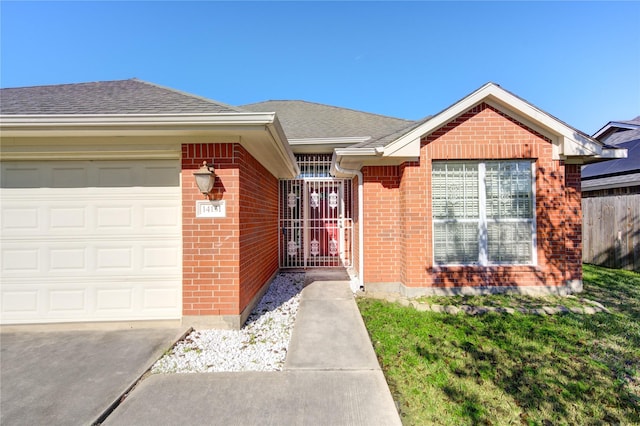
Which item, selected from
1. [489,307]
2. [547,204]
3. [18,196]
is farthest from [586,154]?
[18,196]

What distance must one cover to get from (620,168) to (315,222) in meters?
10.9

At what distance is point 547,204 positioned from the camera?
5496 mm

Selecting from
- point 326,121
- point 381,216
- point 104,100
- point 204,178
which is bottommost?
point 381,216

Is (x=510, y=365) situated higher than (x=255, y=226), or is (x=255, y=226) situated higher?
(x=255, y=226)

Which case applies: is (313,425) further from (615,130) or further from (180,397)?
(615,130)

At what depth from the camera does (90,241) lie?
4250mm

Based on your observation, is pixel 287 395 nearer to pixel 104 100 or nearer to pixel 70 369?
pixel 70 369

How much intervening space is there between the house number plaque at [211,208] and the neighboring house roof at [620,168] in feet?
37.9

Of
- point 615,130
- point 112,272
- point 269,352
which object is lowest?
point 269,352

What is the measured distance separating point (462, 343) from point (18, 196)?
7008 mm

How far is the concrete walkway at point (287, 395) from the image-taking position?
2.32 m

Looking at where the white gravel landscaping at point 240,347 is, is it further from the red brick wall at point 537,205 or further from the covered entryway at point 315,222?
the covered entryway at point 315,222

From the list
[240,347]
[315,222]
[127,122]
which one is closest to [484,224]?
[315,222]

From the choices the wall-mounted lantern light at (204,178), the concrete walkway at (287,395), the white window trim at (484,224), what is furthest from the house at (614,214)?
the wall-mounted lantern light at (204,178)
